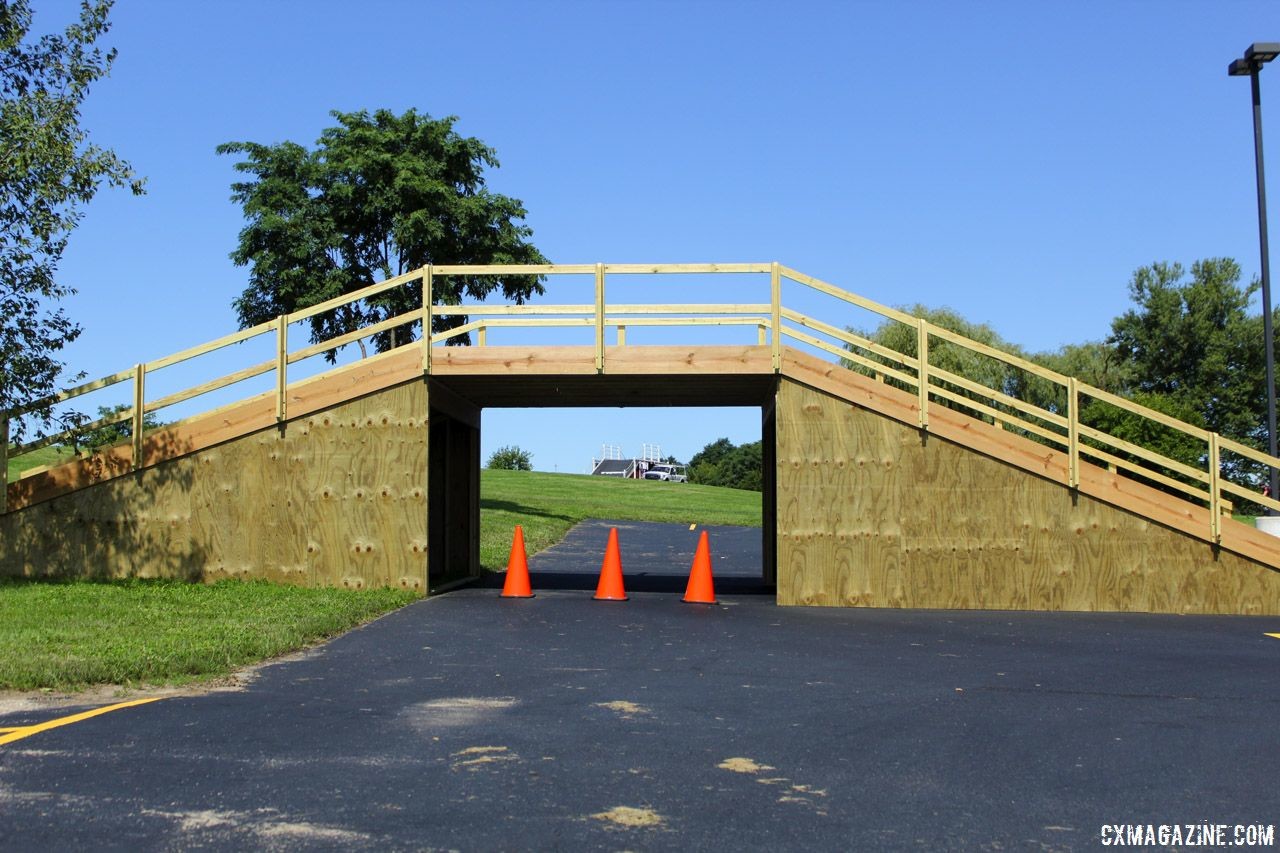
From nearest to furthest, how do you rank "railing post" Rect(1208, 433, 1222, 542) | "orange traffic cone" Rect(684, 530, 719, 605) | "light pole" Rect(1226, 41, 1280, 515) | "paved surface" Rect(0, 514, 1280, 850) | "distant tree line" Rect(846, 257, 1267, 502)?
"paved surface" Rect(0, 514, 1280, 850), "railing post" Rect(1208, 433, 1222, 542), "orange traffic cone" Rect(684, 530, 719, 605), "light pole" Rect(1226, 41, 1280, 515), "distant tree line" Rect(846, 257, 1267, 502)

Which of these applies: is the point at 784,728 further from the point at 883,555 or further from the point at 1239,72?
the point at 1239,72

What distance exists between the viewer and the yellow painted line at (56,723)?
682 cm

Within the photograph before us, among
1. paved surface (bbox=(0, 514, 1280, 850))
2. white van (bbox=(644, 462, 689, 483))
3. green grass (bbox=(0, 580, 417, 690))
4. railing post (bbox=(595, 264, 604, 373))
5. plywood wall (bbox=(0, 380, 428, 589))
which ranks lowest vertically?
paved surface (bbox=(0, 514, 1280, 850))

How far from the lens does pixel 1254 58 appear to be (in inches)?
717

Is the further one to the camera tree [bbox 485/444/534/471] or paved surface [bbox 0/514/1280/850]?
tree [bbox 485/444/534/471]

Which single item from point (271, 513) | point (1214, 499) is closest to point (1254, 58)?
point (1214, 499)

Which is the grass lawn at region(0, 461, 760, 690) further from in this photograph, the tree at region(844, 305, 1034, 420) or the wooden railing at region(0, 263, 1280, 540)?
the tree at region(844, 305, 1034, 420)

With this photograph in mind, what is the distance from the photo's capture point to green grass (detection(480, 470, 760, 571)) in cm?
2867

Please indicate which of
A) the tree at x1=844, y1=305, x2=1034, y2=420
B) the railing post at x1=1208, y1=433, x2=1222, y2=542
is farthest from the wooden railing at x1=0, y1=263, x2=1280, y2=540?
the tree at x1=844, y1=305, x2=1034, y2=420

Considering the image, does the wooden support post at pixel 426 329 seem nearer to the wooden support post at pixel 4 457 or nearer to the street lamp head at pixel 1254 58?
the wooden support post at pixel 4 457

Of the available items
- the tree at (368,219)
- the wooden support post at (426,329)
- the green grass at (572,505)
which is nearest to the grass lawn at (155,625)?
the wooden support post at (426,329)

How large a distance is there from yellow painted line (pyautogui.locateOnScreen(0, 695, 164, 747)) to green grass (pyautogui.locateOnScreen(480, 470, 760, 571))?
13.3 m

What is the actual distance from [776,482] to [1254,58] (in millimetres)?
10189

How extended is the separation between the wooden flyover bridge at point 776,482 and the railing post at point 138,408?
0.09ft
